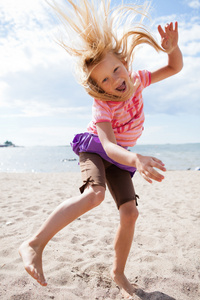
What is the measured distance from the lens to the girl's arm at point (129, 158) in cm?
134

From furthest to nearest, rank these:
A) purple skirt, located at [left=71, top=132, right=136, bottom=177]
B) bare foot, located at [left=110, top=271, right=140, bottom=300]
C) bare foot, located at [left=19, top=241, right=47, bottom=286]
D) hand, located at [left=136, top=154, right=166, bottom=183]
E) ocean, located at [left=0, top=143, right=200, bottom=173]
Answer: ocean, located at [left=0, top=143, right=200, bottom=173] → purple skirt, located at [left=71, top=132, right=136, bottom=177] → bare foot, located at [left=110, top=271, right=140, bottom=300] → bare foot, located at [left=19, top=241, right=47, bottom=286] → hand, located at [left=136, top=154, right=166, bottom=183]

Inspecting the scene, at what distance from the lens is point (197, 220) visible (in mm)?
4086

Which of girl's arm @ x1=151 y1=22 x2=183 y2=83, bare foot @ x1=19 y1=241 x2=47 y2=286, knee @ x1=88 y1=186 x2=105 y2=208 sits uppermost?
girl's arm @ x1=151 y1=22 x2=183 y2=83

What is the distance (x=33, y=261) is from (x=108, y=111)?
4.04ft

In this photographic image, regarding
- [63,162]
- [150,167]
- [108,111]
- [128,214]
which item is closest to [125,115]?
[108,111]

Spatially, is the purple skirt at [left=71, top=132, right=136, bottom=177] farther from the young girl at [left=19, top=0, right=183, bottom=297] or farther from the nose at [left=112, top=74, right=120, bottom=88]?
the nose at [left=112, top=74, right=120, bottom=88]

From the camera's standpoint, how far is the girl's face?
6.69 feet

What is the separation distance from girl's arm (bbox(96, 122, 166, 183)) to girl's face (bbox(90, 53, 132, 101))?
31 centimetres

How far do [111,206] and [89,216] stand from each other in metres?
0.98

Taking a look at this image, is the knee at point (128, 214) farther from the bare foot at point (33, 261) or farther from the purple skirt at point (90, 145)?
the bare foot at point (33, 261)

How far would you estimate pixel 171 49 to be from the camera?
229 cm

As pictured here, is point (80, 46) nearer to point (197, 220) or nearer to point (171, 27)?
point (171, 27)

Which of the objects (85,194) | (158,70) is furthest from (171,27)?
(85,194)

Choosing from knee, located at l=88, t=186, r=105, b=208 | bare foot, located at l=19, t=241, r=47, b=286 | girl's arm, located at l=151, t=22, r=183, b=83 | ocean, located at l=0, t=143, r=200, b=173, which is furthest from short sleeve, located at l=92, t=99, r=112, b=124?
ocean, located at l=0, t=143, r=200, b=173
